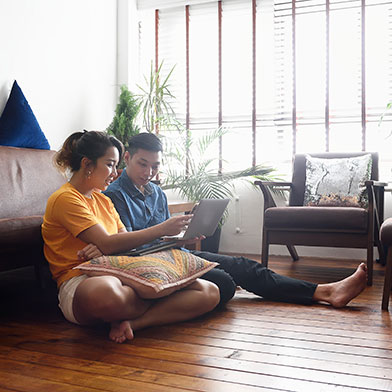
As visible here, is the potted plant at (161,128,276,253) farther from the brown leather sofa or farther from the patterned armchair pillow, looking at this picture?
the brown leather sofa

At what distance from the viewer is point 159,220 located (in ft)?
Result: 7.56

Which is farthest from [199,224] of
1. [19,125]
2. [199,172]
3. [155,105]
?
[155,105]

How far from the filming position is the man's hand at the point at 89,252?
5.91ft

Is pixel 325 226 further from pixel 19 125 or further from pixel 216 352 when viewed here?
pixel 19 125

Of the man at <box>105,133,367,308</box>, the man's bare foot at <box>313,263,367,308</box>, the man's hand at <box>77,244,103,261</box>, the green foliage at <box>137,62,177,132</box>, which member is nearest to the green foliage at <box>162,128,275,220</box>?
the green foliage at <box>137,62,177,132</box>

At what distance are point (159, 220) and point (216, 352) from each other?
2.73 feet

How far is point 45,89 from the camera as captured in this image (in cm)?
371

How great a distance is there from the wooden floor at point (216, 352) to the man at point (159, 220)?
71 mm

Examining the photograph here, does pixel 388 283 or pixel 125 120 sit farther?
pixel 125 120

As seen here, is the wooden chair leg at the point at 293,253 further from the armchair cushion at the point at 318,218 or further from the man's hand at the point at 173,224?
the man's hand at the point at 173,224

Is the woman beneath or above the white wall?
beneath

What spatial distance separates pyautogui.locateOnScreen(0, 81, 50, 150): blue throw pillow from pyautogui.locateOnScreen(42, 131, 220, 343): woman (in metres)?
1.31

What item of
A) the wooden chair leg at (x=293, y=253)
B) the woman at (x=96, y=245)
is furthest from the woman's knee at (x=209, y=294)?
the wooden chair leg at (x=293, y=253)

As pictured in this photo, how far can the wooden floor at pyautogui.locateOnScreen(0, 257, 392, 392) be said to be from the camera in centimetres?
136
